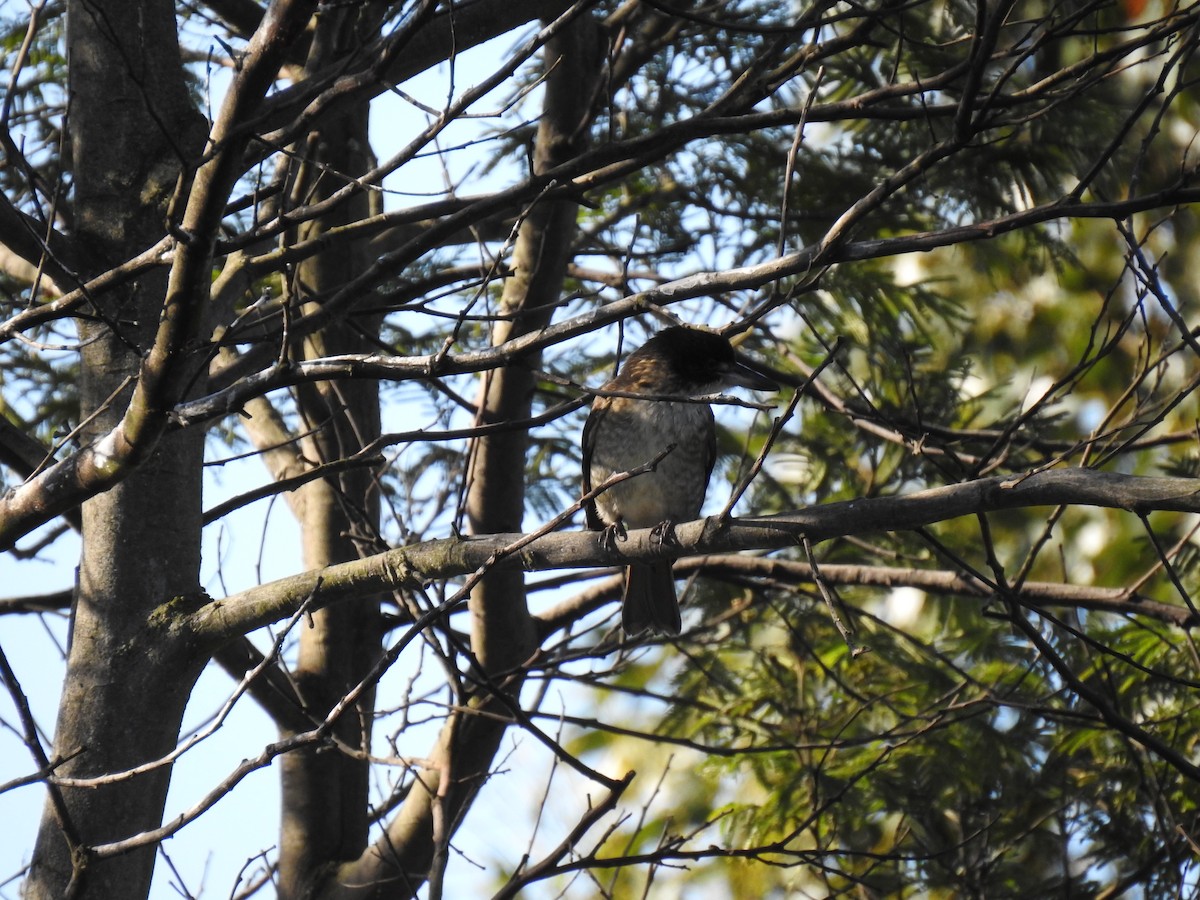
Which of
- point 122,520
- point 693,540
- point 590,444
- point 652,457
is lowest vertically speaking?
point 693,540

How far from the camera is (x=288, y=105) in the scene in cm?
221

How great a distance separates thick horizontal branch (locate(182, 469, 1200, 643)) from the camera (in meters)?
2.21

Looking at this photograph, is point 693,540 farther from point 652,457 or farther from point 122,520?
point 652,457

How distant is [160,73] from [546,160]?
1.20 metres

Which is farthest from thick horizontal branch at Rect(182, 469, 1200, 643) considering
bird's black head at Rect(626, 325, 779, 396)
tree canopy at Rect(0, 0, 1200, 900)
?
bird's black head at Rect(626, 325, 779, 396)

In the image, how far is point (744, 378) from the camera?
4.55 metres

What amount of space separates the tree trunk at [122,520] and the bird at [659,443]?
1.60 meters

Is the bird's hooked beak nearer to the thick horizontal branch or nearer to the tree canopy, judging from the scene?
the tree canopy

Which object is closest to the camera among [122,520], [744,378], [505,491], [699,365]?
[122,520]

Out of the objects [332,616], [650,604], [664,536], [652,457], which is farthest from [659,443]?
[664,536]

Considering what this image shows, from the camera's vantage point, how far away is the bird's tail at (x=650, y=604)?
13.8 ft

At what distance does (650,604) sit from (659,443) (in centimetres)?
59

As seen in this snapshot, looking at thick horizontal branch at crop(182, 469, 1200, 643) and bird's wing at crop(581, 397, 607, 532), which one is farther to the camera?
bird's wing at crop(581, 397, 607, 532)

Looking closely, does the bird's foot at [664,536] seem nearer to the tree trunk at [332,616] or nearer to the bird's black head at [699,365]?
the tree trunk at [332,616]
